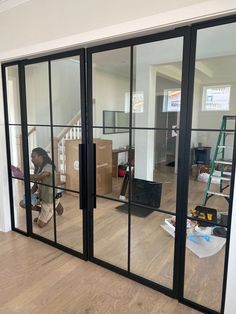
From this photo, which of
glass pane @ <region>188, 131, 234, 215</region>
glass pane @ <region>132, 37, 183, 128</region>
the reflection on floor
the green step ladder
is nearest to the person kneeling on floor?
the reflection on floor

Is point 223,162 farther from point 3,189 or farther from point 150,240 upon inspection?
point 3,189

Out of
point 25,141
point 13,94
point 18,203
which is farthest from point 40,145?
point 18,203

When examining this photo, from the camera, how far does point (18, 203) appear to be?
3.15 meters

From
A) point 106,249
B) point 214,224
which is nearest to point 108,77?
point 214,224

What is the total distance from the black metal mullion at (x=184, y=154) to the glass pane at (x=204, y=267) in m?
0.16

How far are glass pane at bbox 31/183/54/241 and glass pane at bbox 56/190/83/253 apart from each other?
109 mm

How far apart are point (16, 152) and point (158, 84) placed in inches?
79.0

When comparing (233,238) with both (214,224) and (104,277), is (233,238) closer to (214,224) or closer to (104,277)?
(214,224)

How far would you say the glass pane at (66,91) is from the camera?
2.31 meters

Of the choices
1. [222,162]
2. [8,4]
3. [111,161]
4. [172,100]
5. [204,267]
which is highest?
[8,4]

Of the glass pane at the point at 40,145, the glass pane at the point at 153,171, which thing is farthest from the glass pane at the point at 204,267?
the glass pane at the point at 40,145

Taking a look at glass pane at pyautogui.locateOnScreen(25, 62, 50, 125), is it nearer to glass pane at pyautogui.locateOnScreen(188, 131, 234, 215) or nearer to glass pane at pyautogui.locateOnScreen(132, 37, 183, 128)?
glass pane at pyautogui.locateOnScreen(132, 37, 183, 128)

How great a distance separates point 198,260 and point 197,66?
181 centimetres

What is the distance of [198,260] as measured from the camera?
2.30 meters
